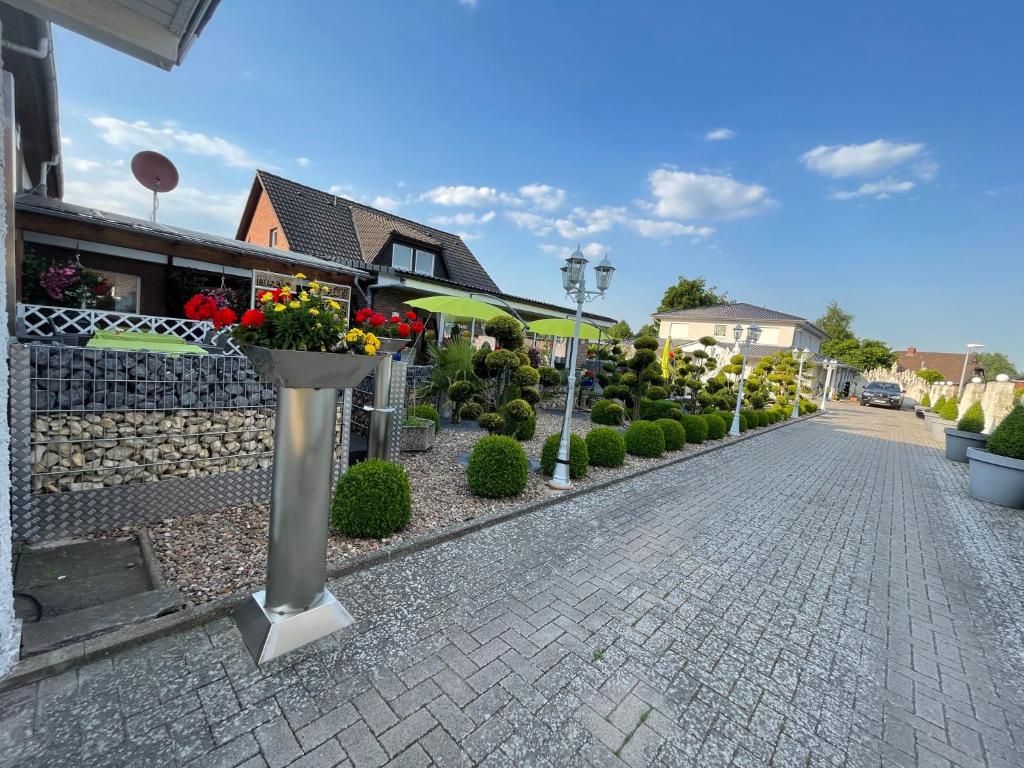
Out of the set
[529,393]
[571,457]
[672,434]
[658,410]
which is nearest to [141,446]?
[529,393]

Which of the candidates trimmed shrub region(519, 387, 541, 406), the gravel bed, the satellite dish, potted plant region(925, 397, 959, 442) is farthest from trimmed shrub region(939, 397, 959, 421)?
the satellite dish

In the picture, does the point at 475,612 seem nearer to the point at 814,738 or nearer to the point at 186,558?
the point at 814,738

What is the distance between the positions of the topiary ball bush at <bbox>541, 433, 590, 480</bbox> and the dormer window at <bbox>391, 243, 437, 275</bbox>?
1104cm

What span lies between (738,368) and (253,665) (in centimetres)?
1355

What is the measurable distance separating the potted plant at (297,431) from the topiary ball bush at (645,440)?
6.04m

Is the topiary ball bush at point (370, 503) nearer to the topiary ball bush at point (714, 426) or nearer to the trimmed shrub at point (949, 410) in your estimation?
the topiary ball bush at point (714, 426)

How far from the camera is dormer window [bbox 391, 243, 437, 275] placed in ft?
48.5

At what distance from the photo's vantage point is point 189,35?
7.64 feet

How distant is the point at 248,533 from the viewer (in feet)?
11.5

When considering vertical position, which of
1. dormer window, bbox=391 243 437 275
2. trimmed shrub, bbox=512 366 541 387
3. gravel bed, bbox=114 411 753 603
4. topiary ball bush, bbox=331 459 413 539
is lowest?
gravel bed, bbox=114 411 753 603

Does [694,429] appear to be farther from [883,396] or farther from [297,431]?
[883,396]

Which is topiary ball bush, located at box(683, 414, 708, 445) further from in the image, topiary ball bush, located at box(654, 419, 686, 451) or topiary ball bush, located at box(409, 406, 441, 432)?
topiary ball bush, located at box(409, 406, 441, 432)

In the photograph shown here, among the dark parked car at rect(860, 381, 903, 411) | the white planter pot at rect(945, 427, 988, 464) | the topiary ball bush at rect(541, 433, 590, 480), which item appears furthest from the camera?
the dark parked car at rect(860, 381, 903, 411)

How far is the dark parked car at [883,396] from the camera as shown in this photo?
26844 mm
